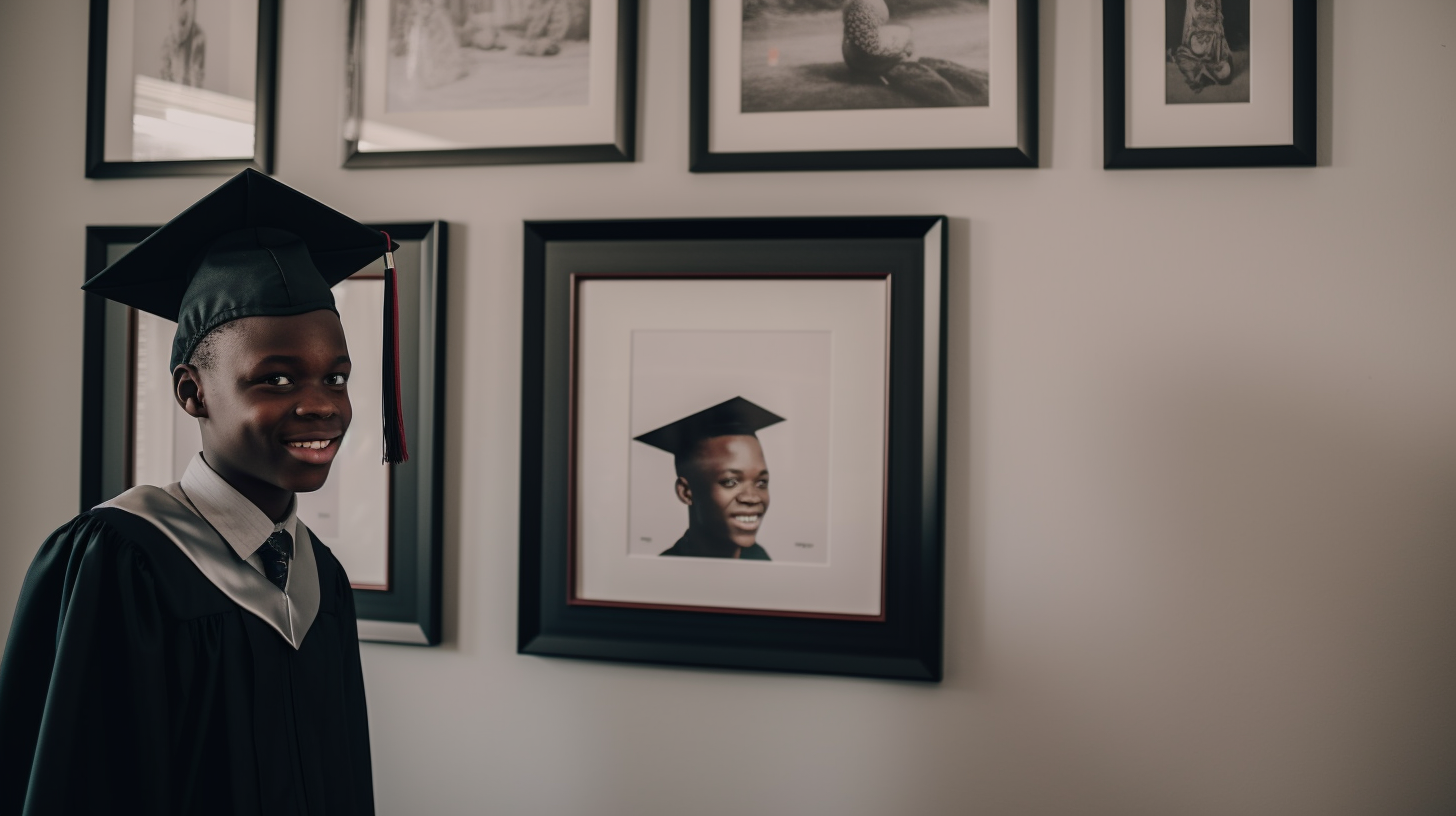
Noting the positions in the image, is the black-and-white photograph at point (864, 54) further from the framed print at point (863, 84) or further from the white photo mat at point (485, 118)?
the white photo mat at point (485, 118)

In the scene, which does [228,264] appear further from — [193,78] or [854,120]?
[854,120]

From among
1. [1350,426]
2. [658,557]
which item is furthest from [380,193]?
[1350,426]

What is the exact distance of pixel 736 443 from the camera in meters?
1.28

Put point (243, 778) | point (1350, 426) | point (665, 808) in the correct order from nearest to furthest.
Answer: point (243, 778)
point (1350, 426)
point (665, 808)

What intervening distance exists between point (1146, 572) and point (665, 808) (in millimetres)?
865

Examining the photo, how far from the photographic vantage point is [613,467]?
131 cm

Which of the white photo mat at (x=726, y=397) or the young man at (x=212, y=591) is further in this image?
the white photo mat at (x=726, y=397)

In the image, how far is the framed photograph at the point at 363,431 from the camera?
1.33m

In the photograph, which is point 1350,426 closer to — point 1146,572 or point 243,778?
point 1146,572

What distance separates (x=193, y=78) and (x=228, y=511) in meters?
0.96

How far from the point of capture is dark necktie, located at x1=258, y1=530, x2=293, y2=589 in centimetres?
93

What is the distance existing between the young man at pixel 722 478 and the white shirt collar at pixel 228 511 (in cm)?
59

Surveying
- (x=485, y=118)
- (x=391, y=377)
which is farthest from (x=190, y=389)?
(x=485, y=118)

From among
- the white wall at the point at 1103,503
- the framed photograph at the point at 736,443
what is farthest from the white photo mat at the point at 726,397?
the white wall at the point at 1103,503
